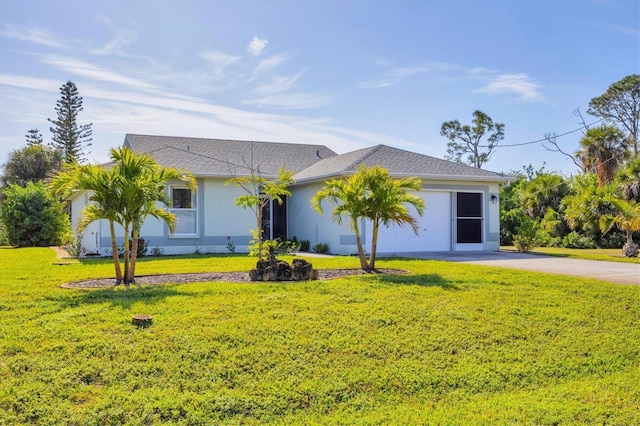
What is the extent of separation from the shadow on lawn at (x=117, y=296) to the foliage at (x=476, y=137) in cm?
3976

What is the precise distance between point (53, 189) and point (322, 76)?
1008 cm

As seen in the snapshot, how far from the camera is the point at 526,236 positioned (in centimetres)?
1925

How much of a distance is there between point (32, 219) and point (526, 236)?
71.1 feet

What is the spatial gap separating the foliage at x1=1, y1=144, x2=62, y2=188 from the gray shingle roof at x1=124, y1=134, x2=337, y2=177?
16600 mm

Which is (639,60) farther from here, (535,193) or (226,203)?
(226,203)

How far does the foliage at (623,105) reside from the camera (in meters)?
38.3

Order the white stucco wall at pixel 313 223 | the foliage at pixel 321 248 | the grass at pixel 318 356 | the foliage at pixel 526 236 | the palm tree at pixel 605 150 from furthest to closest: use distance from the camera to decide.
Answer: the palm tree at pixel 605 150, the foliage at pixel 526 236, the foliage at pixel 321 248, the white stucco wall at pixel 313 223, the grass at pixel 318 356

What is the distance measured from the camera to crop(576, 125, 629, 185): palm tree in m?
22.8

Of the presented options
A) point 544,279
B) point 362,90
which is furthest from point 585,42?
point 544,279

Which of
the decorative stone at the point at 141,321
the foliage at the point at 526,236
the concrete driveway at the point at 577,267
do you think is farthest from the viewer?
the foliage at the point at 526,236

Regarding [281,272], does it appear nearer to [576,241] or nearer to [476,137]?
[576,241]

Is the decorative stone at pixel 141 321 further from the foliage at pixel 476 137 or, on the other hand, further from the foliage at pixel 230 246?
the foliage at pixel 476 137

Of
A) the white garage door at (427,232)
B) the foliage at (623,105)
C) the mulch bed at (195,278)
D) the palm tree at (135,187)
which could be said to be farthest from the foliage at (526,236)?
the foliage at (623,105)

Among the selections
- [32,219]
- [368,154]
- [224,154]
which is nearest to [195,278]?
[368,154]
